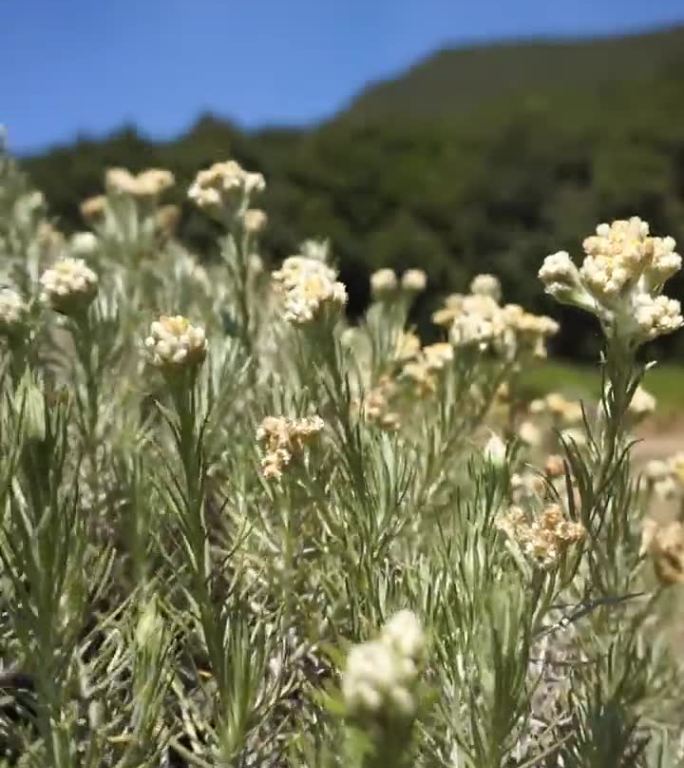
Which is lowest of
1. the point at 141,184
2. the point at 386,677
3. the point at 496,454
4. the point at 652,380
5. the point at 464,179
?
the point at 386,677

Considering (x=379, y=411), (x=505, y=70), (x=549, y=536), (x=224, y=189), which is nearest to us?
(x=549, y=536)

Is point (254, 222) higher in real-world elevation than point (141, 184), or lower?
lower

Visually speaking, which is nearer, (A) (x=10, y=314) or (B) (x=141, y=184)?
(A) (x=10, y=314)

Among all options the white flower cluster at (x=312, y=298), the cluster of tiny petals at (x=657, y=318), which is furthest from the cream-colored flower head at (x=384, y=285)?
the cluster of tiny petals at (x=657, y=318)

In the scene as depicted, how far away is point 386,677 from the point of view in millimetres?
408

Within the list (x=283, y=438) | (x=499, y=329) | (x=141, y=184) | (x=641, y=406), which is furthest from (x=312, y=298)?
(x=141, y=184)

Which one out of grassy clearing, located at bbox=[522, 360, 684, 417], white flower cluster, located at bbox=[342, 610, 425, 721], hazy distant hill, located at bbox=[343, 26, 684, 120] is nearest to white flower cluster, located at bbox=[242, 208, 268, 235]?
white flower cluster, located at bbox=[342, 610, 425, 721]

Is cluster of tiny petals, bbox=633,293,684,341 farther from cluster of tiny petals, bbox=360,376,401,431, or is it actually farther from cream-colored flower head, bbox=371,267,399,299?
cream-colored flower head, bbox=371,267,399,299

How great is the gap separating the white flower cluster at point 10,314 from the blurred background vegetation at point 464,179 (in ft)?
23.5

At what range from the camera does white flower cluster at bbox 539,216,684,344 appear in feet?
2.26

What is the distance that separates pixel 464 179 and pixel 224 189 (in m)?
13.2

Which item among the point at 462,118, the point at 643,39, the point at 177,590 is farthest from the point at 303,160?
the point at 643,39

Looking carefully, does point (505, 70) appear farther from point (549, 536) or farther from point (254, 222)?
point (549, 536)

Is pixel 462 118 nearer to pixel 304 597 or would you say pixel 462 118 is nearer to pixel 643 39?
pixel 643 39
